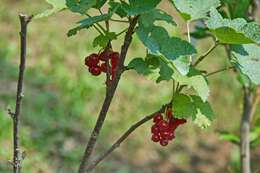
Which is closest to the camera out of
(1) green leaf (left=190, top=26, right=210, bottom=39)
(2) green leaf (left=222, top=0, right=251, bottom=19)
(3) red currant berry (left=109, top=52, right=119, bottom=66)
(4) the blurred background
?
(3) red currant berry (left=109, top=52, right=119, bottom=66)

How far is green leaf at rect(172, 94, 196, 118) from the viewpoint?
1.30 metres

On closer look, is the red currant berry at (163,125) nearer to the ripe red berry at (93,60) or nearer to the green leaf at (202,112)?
the green leaf at (202,112)

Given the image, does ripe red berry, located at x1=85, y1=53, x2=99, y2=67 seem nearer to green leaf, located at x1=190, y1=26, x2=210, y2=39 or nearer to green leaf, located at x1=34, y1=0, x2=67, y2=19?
green leaf, located at x1=34, y1=0, x2=67, y2=19

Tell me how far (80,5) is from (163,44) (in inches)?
7.3

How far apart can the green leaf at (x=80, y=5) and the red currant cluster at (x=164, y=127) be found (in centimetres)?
30

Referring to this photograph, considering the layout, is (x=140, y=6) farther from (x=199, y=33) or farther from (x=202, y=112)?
(x=199, y=33)

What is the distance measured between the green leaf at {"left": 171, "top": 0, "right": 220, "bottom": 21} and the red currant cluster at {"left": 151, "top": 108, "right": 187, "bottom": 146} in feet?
0.93

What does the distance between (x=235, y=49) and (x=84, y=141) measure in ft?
9.57

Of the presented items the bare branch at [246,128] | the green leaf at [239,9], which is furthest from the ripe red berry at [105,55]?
the bare branch at [246,128]

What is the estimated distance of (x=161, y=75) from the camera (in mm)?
1240

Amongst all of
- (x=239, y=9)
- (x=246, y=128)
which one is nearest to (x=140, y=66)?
(x=239, y=9)

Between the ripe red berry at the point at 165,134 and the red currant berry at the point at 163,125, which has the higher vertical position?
the red currant berry at the point at 163,125

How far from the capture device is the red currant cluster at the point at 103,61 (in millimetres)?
1381

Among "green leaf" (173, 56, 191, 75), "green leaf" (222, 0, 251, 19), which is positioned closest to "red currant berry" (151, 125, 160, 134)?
"green leaf" (173, 56, 191, 75)
